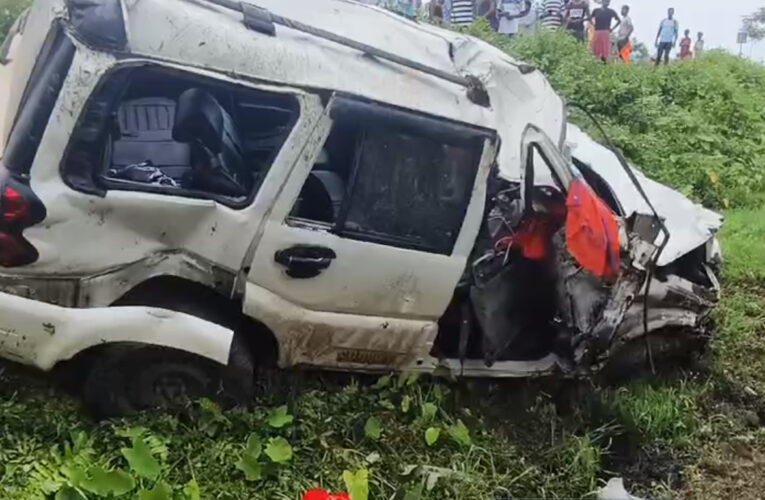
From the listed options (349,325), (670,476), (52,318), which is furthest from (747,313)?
(52,318)

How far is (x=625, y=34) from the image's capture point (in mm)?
14781

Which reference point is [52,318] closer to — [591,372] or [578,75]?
[591,372]

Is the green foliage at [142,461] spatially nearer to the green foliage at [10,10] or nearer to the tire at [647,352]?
the tire at [647,352]

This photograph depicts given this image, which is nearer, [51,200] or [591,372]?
[51,200]

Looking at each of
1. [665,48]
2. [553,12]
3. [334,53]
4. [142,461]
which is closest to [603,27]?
[553,12]

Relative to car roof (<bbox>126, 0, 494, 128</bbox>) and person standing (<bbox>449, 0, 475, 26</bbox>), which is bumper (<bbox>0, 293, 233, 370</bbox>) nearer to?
car roof (<bbox>126, 0, 494, 128</bbox>)

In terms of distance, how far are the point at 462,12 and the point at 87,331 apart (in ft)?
31.7

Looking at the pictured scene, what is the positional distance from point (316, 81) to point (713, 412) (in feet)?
9.07

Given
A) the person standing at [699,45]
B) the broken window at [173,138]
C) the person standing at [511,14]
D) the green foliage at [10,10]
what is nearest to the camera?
the broken window at [173,138]

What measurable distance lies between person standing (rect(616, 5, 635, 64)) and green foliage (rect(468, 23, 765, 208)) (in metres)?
1.97

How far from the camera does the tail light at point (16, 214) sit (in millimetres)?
3758

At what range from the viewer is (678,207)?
17.8ft

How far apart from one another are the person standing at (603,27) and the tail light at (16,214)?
1075cm

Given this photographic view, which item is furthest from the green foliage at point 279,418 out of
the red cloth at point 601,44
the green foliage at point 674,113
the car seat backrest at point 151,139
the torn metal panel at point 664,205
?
the red cloth at point 601,44
